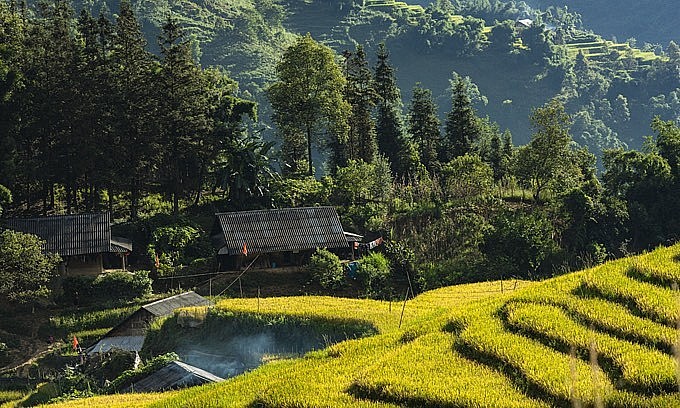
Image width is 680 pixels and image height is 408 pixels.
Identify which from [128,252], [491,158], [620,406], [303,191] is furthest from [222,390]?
[491,158]

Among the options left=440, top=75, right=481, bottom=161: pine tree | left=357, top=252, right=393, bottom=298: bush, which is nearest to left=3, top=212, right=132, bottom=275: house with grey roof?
left=357, top=252, right=393, bottom=298: bush

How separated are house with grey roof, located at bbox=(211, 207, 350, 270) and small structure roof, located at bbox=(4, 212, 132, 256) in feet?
13.2

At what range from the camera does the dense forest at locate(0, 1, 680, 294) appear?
90.4 ft

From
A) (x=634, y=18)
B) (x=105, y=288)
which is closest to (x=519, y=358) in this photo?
(x=105, y=288)

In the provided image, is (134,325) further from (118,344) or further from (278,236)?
(278,236)

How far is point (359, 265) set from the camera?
25.9 meters

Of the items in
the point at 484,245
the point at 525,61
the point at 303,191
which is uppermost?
the point at 525,61

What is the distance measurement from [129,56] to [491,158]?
2152cm

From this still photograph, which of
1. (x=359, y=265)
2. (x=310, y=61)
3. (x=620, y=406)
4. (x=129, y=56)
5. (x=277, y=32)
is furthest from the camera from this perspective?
(x=277, y=32)

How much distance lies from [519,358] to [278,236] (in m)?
18.4

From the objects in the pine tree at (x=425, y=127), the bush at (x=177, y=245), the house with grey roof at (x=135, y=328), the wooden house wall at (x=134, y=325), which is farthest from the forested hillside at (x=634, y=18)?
the wooden house wall at (x=134, y=325)

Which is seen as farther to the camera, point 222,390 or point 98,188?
point 98,188

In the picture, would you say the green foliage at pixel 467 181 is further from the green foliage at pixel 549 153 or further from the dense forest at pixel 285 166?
the green foliage at pixel 549 153

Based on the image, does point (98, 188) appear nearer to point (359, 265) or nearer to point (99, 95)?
point (99, 95)
